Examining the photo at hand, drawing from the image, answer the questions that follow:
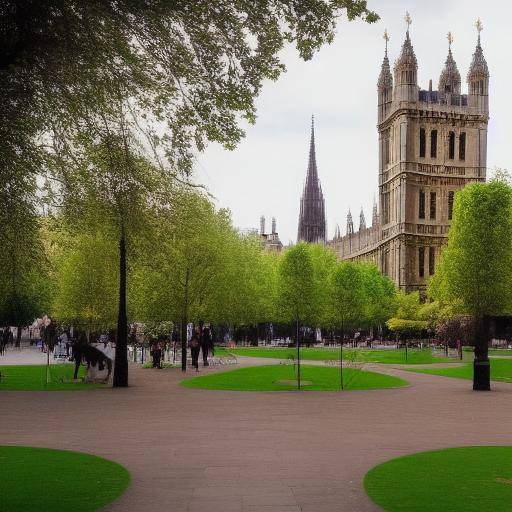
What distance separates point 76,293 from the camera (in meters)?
53.2

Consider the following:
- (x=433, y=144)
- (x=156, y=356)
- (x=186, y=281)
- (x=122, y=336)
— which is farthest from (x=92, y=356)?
(x=433, y=144)

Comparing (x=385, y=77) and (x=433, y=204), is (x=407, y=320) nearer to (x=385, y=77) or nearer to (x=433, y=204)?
(x=433, y=204)

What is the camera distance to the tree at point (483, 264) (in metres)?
33.7

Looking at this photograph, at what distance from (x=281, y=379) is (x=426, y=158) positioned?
86611mm

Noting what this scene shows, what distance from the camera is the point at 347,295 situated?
304 feet

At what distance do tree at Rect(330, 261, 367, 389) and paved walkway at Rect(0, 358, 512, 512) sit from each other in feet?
208

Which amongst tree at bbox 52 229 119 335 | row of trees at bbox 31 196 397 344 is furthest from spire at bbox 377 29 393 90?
tree at bbox 52 229 119 335

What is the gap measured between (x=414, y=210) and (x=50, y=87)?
105467mm

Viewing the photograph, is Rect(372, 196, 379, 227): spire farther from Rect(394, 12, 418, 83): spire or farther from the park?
the park

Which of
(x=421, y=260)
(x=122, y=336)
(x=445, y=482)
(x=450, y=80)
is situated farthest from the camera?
(x=450, y=80)

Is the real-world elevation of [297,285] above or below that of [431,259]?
below

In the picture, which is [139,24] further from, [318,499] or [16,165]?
[318,499]

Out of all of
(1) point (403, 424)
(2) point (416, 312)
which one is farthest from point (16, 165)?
(2) point (416, 312)

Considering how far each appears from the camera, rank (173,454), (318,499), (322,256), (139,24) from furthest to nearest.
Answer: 1. (322,256)
2. (173,454)
3. (139,24)
4. (318,499)
